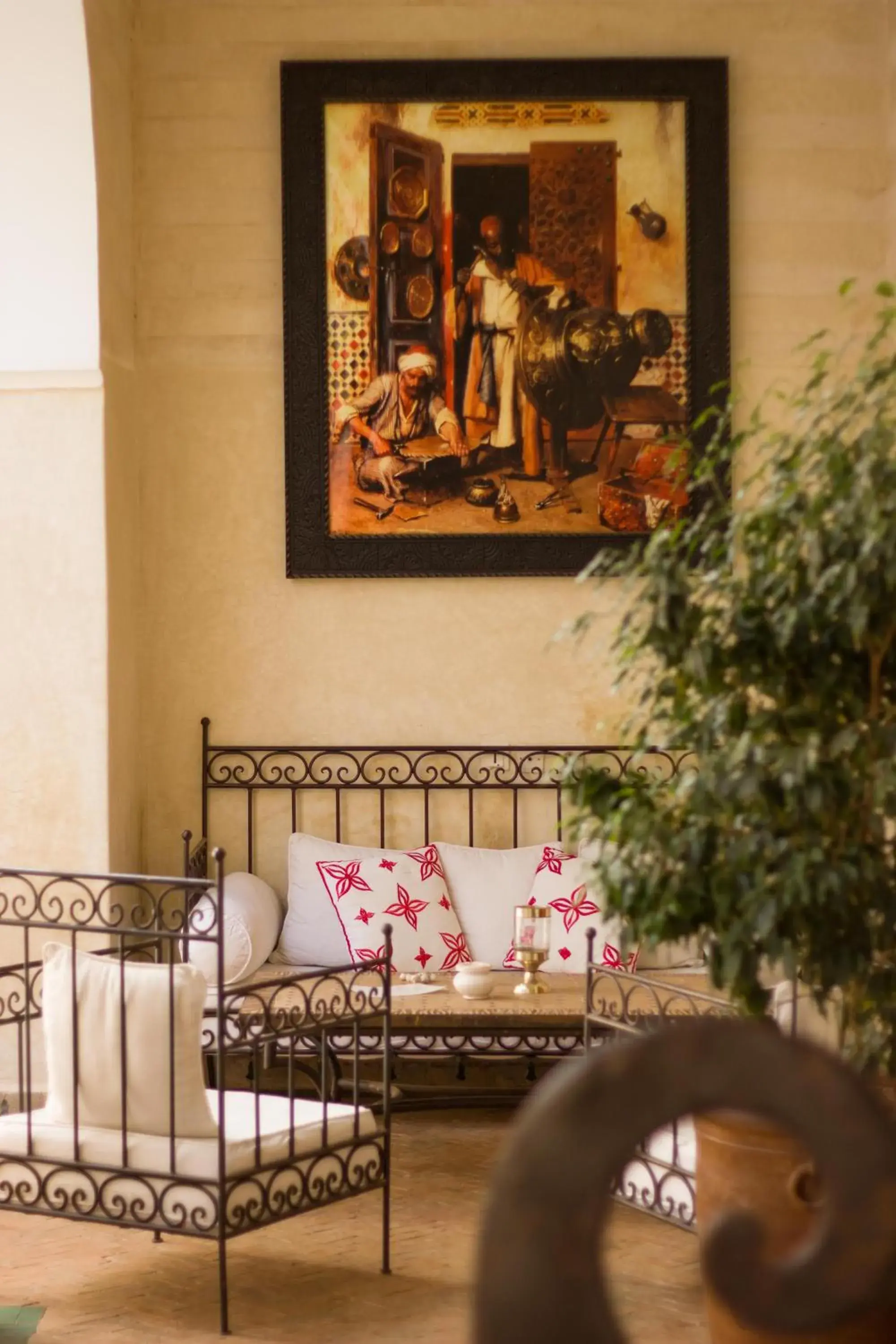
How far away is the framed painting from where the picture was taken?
641cm

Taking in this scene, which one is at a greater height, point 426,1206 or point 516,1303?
point 516,1303

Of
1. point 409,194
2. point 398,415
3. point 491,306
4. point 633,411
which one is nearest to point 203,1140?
point 398,415

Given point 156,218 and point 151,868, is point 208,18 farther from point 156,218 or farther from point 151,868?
point 151,868

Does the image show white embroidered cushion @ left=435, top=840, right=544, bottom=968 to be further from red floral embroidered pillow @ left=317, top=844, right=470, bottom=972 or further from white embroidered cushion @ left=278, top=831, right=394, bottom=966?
white embroidered cushion @ left=278, top=831, right=394, bottom=966

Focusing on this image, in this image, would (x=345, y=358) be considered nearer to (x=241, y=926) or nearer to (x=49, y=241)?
(x=49, y=241)

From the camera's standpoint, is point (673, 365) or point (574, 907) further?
point (673, 365)

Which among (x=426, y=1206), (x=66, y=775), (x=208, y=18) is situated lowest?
(x=426, y=1206)

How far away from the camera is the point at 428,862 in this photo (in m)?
6.21

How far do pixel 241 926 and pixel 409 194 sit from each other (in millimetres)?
2968

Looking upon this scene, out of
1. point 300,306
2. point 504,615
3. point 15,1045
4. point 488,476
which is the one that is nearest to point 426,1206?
point 15,1045

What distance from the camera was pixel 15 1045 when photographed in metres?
5.90

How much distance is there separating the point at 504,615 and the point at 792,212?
6.56 feet

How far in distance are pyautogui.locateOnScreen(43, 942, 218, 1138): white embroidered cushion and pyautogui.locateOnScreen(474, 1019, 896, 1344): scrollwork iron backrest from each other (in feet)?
9.29

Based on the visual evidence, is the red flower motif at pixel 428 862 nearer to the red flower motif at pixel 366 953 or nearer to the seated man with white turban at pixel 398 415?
the red flower motif at pixel 366 953
